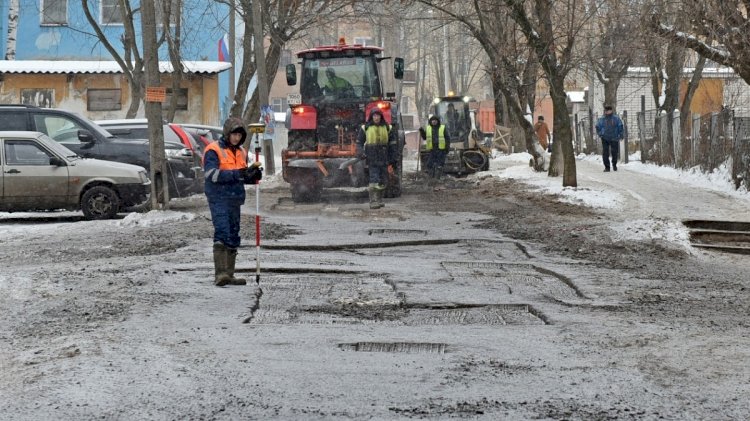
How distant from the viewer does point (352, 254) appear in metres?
13.2

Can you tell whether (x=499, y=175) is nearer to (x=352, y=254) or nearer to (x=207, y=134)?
(x=207, y=134)

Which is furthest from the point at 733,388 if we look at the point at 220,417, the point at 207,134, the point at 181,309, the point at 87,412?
the point at 207,134

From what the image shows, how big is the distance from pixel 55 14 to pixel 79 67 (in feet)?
12.3

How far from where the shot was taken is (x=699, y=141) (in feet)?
92.5

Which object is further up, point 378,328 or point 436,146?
point 436,146

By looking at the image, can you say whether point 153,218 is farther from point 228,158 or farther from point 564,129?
point 564,129

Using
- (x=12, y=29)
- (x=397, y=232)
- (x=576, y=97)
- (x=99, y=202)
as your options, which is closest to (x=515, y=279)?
(x=397, y=232)

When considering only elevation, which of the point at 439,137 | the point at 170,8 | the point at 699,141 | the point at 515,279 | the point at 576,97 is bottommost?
the point at 515,279

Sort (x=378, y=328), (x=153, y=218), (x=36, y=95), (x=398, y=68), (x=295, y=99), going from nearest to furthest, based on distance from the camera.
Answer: (x=378, y=328)
(x=153, y=218)
(x=398, y=68)
(x=295, y=99)
(x=36, y=95)

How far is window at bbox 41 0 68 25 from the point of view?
42375mm

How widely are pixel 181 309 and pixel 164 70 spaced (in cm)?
3088

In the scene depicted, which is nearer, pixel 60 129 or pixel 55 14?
pixel 60 129

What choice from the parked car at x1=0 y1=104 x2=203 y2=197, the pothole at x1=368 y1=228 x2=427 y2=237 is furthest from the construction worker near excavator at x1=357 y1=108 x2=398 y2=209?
the pothole at x1=368 y1=228 x2=427 y2=237

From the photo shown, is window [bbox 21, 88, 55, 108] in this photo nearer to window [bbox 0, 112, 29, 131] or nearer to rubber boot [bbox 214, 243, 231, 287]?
window [bbox 0, 112, 29, 131]
